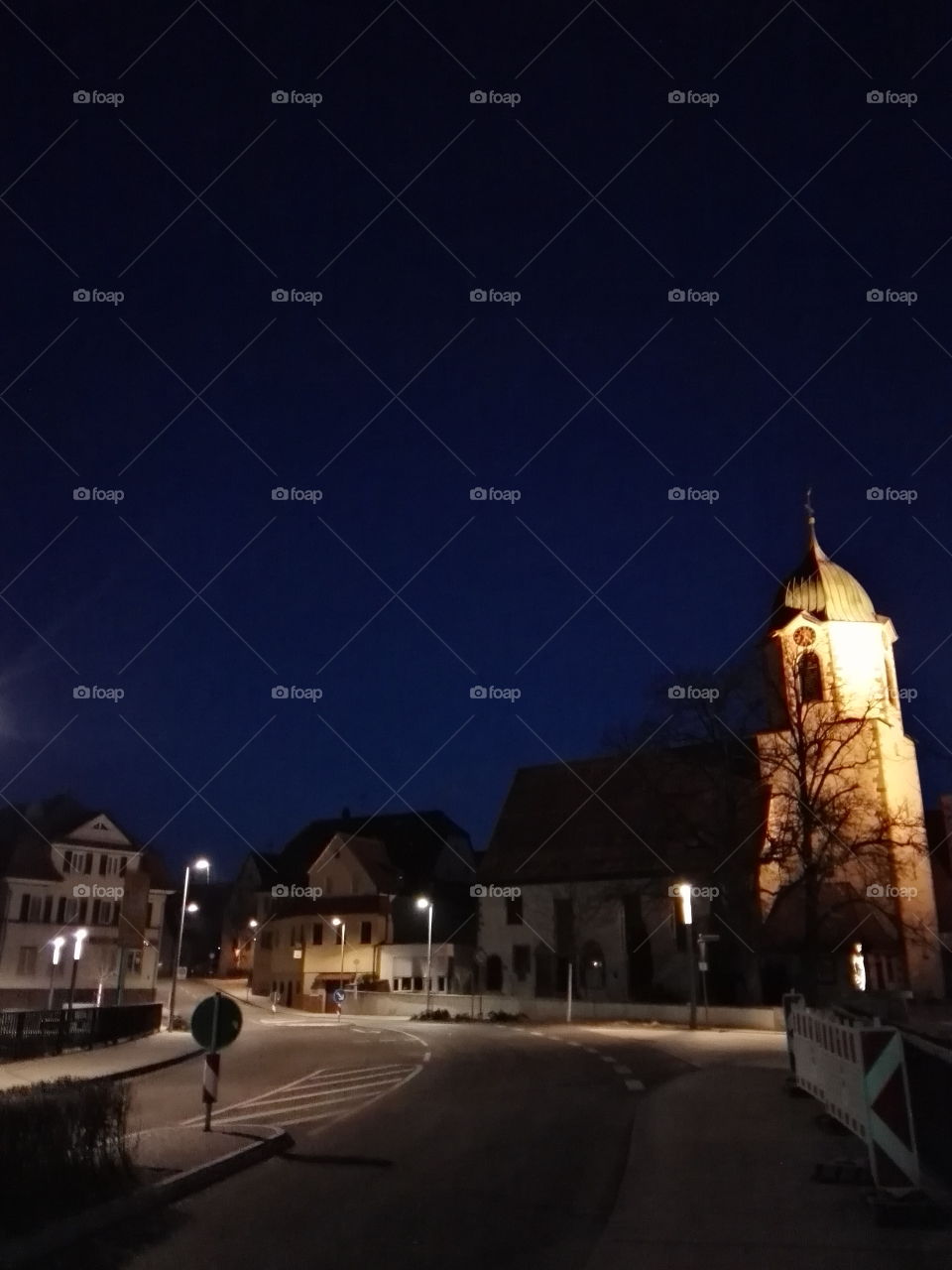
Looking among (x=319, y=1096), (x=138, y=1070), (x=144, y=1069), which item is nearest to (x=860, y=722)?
(x=144, y=1069)

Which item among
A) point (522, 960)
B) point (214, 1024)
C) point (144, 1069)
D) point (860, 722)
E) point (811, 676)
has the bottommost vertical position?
point (144, 1069)

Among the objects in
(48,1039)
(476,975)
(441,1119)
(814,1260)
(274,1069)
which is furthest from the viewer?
(476,975)

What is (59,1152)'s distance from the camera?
7770mm

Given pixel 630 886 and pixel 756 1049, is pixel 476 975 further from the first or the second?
pixel 756 1049

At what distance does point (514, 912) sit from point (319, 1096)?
41.0m

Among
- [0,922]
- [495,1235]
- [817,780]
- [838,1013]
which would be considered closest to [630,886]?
[817,780]

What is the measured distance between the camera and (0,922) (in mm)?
54344

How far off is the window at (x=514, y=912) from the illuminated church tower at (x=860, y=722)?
55.7ft

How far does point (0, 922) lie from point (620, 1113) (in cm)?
4851

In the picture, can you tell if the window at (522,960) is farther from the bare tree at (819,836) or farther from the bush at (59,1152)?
the bush at (59,1152)

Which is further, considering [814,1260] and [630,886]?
[630,886]

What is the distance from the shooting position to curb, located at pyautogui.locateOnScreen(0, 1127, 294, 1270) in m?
6.48

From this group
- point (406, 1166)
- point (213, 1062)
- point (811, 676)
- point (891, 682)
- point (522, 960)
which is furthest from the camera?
point (522, 960)

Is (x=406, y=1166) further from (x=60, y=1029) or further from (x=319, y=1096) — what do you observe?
(x=60, y=1029)
